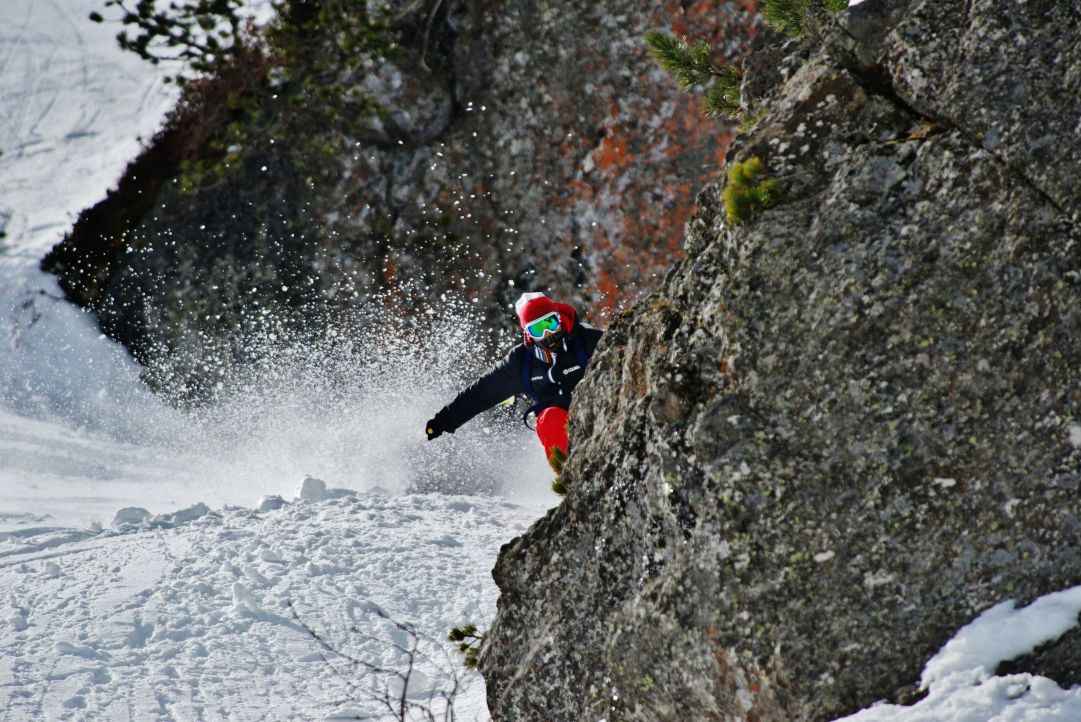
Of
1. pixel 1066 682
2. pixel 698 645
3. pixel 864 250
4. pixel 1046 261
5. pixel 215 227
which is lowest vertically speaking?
pixel 1066 682

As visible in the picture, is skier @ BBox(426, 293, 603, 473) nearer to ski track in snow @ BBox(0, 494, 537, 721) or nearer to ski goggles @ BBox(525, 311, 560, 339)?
ski goggles @ BBox(525, 311, 560, 339)

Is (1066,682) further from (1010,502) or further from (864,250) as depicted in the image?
(864,250)

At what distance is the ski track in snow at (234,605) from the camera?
15.3 ft

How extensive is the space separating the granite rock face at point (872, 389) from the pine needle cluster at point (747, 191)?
4 cm

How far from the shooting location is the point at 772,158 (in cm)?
295

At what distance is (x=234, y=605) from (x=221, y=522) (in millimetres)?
1591

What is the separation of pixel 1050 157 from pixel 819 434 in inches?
40.0

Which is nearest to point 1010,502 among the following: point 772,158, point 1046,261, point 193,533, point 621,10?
point 1046,261

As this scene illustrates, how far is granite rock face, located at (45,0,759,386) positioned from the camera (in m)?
10.5

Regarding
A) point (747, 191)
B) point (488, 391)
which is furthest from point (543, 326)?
point (747, 191)

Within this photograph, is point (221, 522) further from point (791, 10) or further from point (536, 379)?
point (791, 10)

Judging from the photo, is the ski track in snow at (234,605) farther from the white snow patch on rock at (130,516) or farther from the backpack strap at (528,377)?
the backpack strap at (528,377)

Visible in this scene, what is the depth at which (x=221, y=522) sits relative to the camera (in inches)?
277

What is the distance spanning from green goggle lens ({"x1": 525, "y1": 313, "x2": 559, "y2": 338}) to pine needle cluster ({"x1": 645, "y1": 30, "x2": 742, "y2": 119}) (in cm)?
216
